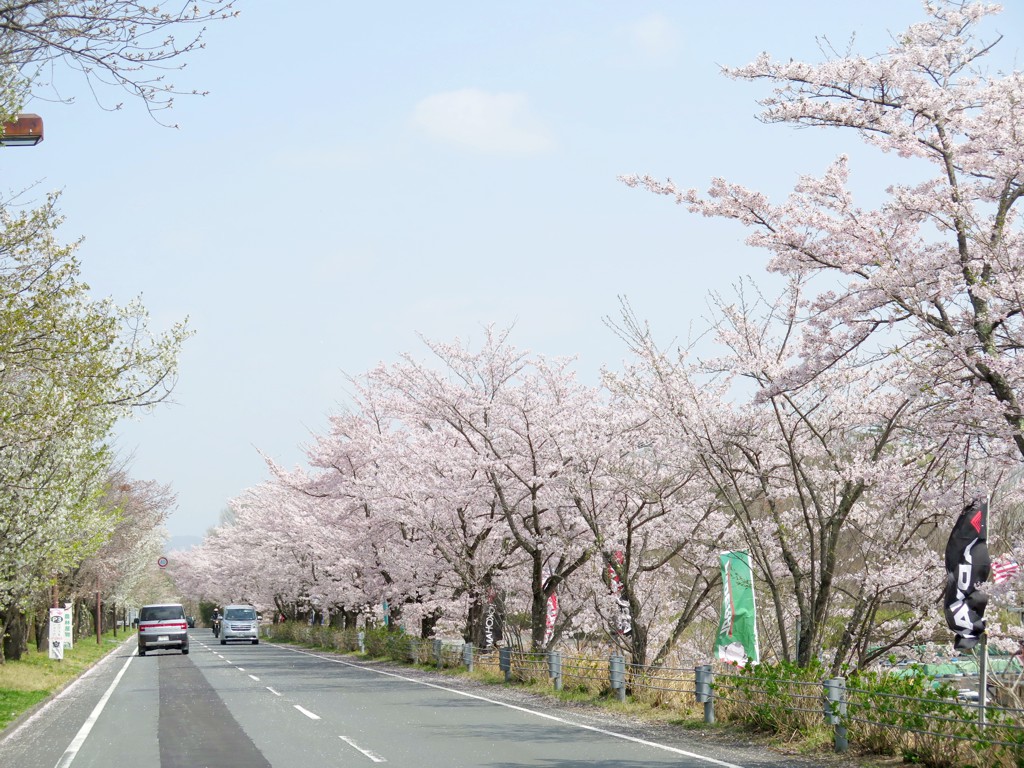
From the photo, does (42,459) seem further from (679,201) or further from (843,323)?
(843,323)

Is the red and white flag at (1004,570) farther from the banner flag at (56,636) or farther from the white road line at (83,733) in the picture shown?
the banner flag at (56,636)

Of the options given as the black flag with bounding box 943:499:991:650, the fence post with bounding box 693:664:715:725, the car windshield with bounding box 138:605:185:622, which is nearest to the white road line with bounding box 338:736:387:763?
the fence post with bounding box 693:664:715:725

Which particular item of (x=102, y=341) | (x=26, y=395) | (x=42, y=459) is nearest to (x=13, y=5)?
(x=102, y=341)

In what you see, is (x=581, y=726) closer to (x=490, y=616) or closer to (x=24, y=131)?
(x=24, y=131)

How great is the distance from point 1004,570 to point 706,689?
18.1ft

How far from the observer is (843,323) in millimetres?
12711

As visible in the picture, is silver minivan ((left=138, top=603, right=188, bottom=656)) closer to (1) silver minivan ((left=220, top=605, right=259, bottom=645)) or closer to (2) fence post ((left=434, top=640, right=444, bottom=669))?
(1) silver minivan ((left=220, top=605, right=259, bottom=645))

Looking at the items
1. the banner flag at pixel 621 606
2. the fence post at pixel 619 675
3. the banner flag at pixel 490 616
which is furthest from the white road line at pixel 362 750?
the banner flag at pixel 490 616

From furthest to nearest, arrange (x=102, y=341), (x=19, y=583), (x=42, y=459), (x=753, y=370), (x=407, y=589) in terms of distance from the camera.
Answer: (x=407, y=589)
(x=19, y=583)
(x=42, y=459)
(x=753, y=370)
(x=102, y=341)

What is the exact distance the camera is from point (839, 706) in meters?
12.4

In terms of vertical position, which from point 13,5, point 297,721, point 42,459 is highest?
point 13,5

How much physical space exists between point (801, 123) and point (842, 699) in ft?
22.2

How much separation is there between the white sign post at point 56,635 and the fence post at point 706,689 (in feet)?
86.8

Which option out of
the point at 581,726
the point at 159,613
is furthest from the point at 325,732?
the point at 159,613
